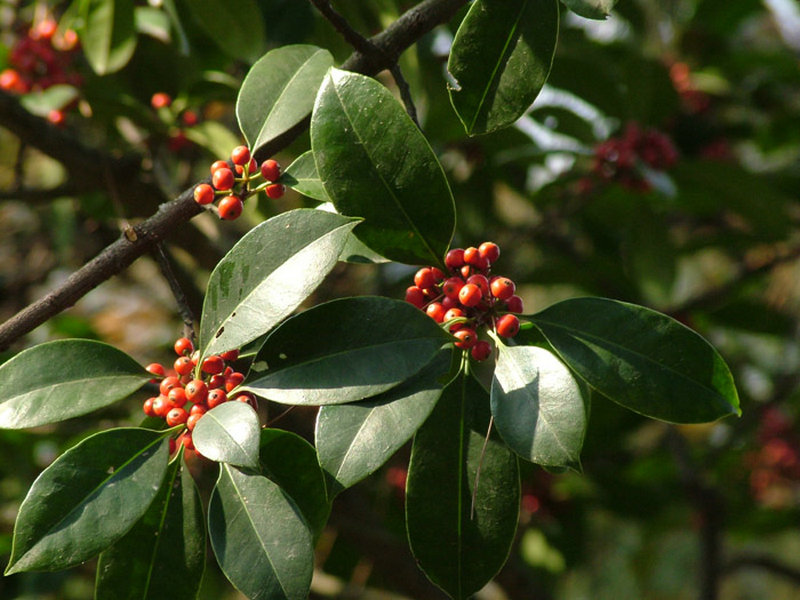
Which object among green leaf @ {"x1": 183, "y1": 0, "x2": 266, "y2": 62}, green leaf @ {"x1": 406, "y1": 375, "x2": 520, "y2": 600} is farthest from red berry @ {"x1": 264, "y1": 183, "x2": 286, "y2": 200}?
green leaf @ {"x1": 183, "y1": 0, "x2": 266, "y2": 62}

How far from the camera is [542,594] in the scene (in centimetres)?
225

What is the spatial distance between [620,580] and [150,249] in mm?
3393

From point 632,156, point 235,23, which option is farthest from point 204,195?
point 632,156

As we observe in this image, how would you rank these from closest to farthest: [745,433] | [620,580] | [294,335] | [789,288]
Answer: [294,335] → [745,433] → [789,288] → [620,580]

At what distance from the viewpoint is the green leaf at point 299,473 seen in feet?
3.10

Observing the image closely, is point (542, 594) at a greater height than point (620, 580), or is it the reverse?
point (542, 594)

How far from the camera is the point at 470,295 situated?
0.93 metres

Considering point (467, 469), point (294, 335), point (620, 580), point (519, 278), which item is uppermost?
point (294, 335)

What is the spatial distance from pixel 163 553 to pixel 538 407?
0.47 metres

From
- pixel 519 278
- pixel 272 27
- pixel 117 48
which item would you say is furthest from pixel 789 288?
pixel 117 48

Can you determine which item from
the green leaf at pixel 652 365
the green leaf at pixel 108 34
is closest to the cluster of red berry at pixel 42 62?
the green leaf at pixel 108 34

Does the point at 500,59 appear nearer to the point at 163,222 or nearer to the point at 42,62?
the point at 163,222

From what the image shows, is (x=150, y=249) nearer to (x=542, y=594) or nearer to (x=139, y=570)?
(x=139, y=570)

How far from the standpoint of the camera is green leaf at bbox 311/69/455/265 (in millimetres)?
917
